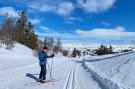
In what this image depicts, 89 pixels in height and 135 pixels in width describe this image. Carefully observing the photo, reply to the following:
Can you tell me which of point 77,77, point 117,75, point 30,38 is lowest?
point 77,77

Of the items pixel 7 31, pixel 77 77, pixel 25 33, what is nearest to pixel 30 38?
pixel 25 33

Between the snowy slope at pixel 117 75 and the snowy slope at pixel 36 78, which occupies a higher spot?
the snowy slope at pixel 117 75

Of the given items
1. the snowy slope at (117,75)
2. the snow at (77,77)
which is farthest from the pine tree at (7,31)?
the snowy slope at (117,75)

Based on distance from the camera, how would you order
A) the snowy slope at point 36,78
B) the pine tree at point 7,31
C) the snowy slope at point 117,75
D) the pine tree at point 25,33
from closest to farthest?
the snowy slope at point 117,75 → the snowy slope at point 36,78 → the pine tree at point 7,31 → the pine tree at point 25,33

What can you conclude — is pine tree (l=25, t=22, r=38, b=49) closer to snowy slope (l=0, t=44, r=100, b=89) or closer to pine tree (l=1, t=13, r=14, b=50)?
pine tree (l=1, t=13, r=14, b=50)

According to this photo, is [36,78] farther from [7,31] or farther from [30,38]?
[30,38]

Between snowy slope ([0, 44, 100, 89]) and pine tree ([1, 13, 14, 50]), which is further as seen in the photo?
pine tree ([1, 13, 14, 50])

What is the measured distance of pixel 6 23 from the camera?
252 ft

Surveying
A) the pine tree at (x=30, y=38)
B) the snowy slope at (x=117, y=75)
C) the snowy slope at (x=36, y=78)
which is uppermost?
the pine tree at (x=30, y=38)

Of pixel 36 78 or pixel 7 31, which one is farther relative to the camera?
pixel 7 31

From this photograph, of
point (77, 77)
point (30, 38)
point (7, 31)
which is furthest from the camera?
point (30, 38)

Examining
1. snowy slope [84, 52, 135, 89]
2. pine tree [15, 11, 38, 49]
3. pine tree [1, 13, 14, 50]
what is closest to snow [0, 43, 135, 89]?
snowy slope [84, 52, 135, 89]

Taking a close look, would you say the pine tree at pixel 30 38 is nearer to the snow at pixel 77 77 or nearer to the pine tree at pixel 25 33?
the pine tree at pixel 25 33

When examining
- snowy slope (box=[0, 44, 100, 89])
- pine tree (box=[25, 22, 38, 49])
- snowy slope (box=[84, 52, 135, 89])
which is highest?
pine tree (box=[25, 22, 38, 49])
